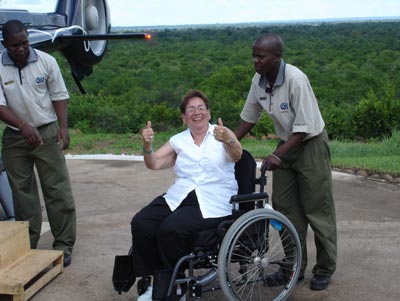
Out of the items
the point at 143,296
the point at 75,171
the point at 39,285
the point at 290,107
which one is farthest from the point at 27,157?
the point at 75,171

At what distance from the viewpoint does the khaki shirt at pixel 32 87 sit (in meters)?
4.25

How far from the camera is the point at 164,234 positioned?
11.5 feet

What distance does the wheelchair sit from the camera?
3.41 metres

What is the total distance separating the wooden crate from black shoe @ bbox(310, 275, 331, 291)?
1533 millimetres

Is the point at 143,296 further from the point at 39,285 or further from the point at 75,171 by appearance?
the point at 75,171

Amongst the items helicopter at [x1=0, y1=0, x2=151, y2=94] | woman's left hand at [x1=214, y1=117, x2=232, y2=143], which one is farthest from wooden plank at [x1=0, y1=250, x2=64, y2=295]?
helicopter at [x1=0, y1=0, x2=151, y2=94]

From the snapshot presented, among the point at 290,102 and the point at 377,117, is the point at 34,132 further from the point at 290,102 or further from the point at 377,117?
the point at 377,117

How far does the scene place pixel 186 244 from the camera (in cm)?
354

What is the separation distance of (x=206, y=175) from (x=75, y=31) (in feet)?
15.2

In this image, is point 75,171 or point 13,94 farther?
point 75,171

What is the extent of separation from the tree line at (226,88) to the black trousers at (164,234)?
4011mm

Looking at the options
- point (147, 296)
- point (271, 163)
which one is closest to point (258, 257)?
point (271, 163)

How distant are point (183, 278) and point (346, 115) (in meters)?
10.5

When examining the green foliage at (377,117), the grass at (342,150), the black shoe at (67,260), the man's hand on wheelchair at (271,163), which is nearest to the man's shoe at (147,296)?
the man's hand on wheelchair at (271,163)
